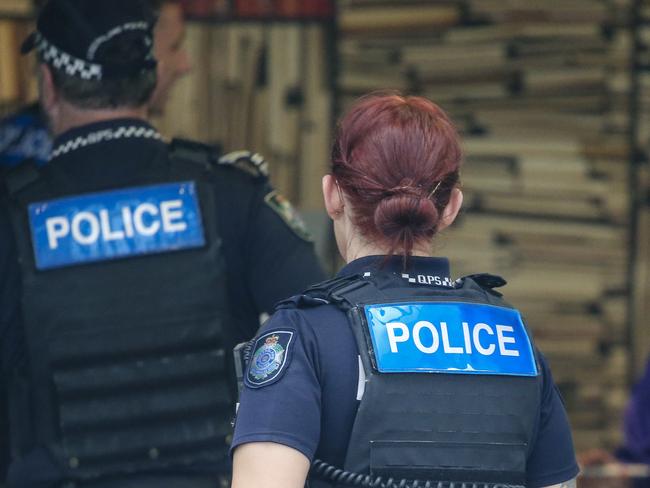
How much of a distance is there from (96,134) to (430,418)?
1122 millimetres

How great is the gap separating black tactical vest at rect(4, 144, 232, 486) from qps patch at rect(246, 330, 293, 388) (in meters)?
0.73

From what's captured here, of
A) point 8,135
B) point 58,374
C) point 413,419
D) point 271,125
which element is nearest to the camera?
point 413,419

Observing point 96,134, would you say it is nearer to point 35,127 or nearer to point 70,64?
point 70,64

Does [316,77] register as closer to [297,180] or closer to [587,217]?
[297,180]

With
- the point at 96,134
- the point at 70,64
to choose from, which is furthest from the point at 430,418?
the point at 70,64

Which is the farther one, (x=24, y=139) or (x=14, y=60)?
(x=14, y=60)

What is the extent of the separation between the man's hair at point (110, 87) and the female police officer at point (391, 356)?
0.88 metres

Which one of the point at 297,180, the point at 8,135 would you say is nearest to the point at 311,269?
the point at 8,135

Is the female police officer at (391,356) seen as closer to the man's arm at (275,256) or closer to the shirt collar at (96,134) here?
the man's arm at (275,256)

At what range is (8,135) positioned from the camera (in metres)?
3.35

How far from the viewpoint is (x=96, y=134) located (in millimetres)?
2645

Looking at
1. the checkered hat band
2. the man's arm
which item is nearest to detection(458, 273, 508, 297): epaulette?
the man's arm

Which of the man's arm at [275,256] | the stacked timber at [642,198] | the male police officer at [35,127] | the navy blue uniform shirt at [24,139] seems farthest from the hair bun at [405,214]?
the stacked timber at [642,198]

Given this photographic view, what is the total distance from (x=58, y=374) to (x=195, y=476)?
1.16 feet
